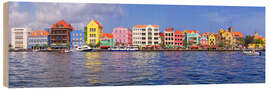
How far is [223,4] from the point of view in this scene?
870 cm

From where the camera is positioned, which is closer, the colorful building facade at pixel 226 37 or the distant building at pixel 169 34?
the colorful building facade at pixel 226 37

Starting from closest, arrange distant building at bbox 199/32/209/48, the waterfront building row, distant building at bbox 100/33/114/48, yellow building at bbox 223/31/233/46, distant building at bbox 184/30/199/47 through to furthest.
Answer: yellow building at bbox 223/31/233/46, distant building at bbox 199/32/209/48, distant building at bbox 184/30/199/47, the waterfront building row, distant building at bbox 100/33/114/48

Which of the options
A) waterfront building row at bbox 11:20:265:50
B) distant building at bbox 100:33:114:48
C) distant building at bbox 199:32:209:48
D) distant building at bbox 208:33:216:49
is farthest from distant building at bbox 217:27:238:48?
distant building at bbox 100:33:114:48

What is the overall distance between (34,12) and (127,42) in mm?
6812

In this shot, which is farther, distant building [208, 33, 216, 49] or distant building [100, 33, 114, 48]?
distant building [100, 33, 114, 48]

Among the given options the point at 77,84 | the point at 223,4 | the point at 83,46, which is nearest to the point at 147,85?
the point at 77,84

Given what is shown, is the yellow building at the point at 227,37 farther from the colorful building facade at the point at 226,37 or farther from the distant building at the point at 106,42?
the distant building at the point at 106,42

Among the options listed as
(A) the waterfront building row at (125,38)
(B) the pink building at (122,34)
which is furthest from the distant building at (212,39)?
Result: (B) the pink building at (122,34)

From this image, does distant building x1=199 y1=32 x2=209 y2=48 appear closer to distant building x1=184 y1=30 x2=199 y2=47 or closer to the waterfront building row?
the waterfront building row

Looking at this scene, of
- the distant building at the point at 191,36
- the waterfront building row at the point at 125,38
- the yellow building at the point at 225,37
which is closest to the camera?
the yellow building at the point at 225,37

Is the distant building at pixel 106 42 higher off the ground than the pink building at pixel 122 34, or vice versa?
the pink building at pixel 122 34

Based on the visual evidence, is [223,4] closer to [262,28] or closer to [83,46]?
[262,28]

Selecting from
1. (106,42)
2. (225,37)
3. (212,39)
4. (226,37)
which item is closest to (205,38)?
(212,39)

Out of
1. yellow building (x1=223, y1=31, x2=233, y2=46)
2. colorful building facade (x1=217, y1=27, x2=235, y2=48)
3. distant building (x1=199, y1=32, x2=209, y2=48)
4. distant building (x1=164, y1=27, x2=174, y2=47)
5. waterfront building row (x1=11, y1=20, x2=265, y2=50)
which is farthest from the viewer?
waterfront building row (x1=11, y1=20, x2=265, y2=50)
